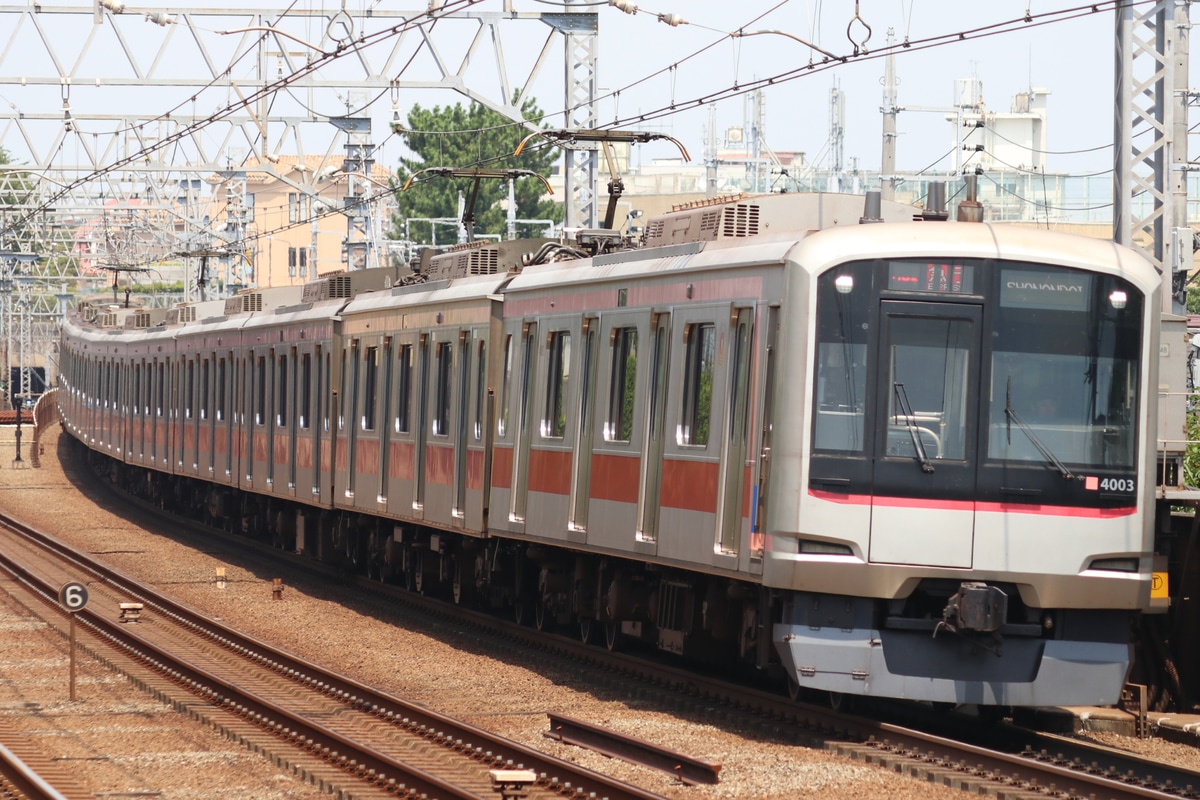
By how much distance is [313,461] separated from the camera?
22.7 metres

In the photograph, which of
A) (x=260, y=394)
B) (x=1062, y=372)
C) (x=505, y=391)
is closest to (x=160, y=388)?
(x=260, y=394)

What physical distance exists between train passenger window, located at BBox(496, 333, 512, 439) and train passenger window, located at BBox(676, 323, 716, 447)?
356 cm

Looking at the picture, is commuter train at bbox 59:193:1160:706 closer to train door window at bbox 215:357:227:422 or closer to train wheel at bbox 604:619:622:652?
train wheel at bbox 604:619:622:652

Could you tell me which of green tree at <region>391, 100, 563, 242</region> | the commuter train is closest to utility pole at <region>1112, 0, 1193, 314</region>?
the commuter train

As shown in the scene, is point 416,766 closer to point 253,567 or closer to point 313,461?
point 313,461

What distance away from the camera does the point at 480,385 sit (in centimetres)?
1683

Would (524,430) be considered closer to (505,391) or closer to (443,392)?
(505,391)

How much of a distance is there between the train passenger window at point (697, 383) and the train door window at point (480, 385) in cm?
414

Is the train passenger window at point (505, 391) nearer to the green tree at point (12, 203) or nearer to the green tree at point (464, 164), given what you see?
the green tree at point (12, 203)

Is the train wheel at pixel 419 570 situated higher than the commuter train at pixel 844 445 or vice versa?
the commuter train at pixel 844 445

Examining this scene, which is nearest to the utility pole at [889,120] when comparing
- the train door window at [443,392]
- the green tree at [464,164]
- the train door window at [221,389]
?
the train door window at [221,389]

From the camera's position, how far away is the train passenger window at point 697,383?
12430mm

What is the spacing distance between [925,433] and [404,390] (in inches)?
354

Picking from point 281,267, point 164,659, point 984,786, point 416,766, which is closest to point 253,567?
point 164,659
